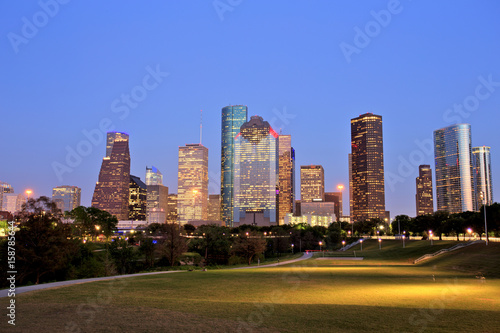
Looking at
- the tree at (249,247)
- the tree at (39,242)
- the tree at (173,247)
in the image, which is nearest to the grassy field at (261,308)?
the tree at (39,242)

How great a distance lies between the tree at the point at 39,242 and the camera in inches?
1457

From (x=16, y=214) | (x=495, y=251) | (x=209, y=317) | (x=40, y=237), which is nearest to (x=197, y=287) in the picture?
(x=209, y=317)

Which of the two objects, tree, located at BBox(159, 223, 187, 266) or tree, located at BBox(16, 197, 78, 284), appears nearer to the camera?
tree, located at BBox(16, 197, 78, 284)

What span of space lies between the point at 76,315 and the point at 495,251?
5682 centimetres

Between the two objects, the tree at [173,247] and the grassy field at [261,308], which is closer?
the grassy field at [261,308]

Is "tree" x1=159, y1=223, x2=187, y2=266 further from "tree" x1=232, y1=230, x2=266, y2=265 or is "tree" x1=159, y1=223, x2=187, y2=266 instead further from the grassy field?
the grassy field

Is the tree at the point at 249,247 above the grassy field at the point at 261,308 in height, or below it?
below

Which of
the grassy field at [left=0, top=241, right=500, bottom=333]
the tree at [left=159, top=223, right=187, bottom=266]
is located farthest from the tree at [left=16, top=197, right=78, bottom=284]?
the tree at [left=159, top=223, right=187, bottom=266]

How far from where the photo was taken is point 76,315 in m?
17.4

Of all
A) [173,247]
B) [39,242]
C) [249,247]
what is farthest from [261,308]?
[249,247]

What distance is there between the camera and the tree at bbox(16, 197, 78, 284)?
37.0 m

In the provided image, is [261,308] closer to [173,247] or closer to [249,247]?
[173,247]

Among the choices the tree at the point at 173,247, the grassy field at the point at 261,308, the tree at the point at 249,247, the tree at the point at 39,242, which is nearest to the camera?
the grassy field at the point at 261,308

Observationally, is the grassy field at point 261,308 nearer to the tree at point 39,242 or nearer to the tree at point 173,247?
the tree at point 39,242
